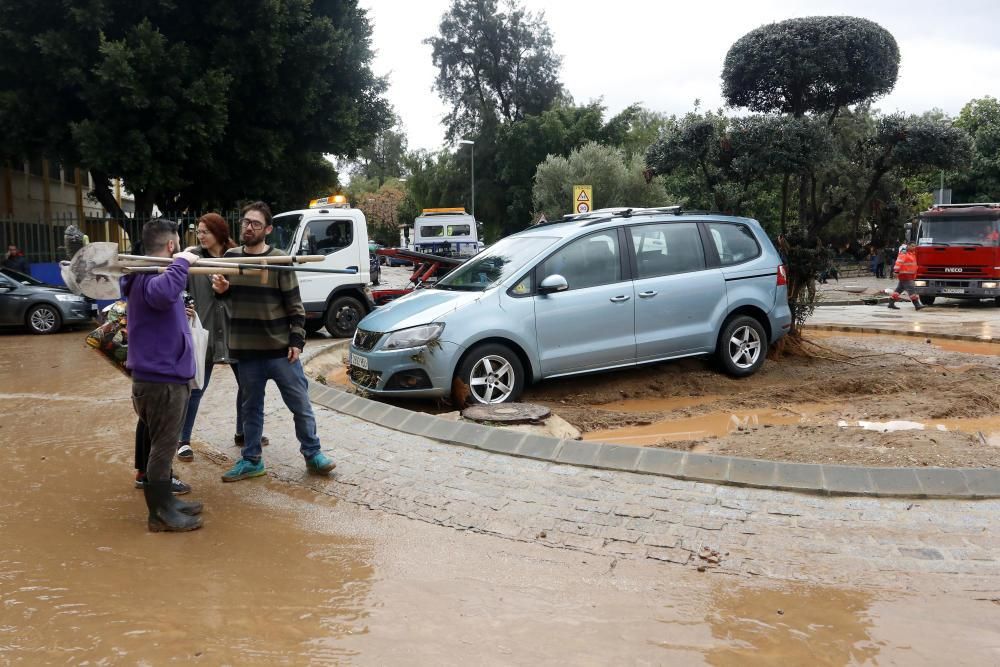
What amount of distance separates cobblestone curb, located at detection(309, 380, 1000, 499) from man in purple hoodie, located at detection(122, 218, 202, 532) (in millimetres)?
2087

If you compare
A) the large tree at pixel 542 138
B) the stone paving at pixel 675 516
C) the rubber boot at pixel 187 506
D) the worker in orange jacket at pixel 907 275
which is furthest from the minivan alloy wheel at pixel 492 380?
the large tree at pixel 542 138

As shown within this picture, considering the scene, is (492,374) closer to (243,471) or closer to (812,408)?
(243,471)

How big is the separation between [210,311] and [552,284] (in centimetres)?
306

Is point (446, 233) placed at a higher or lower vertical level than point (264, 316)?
higher

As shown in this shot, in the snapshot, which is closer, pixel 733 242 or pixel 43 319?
pixel 733 242

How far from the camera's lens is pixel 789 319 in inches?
374

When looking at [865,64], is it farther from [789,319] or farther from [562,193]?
[562,193]

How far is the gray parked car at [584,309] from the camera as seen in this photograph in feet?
25.0

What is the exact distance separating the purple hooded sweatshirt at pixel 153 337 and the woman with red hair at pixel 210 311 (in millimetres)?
1125

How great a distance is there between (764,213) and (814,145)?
2057 centimetres

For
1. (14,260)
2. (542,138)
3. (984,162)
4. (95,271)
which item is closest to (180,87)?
(14,260)

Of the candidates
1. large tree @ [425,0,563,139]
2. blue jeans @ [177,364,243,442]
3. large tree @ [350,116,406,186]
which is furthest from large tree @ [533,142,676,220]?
large tree @ [350,116,406,186]

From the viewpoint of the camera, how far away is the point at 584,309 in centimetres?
809

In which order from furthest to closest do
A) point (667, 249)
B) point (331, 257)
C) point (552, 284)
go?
point (331, 257)
point (667, 249)
point (552, 284)
